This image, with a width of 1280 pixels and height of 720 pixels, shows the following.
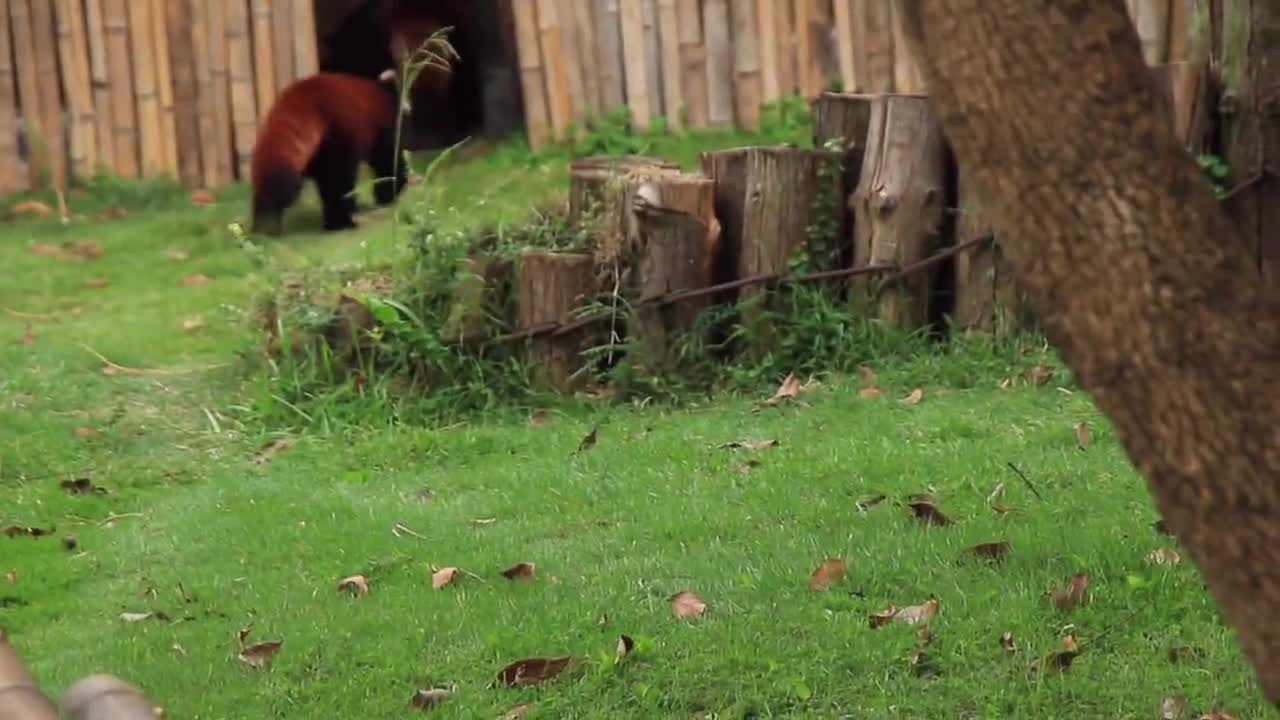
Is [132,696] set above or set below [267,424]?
above

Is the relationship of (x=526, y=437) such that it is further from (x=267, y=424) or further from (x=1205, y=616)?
(x=1205, y=616)

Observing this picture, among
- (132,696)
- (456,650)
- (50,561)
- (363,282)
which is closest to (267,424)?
(363,282)

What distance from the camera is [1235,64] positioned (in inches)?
244

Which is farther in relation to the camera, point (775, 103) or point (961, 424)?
point (775, 103)

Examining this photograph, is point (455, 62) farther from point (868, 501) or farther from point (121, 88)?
point (868, 501)

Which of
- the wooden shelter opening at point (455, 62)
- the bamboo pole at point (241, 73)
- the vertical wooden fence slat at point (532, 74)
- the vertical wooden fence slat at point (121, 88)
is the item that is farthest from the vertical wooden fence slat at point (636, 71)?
the vertical wooden fence slat at point (121, 88)

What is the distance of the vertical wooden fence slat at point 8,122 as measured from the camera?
1078cm

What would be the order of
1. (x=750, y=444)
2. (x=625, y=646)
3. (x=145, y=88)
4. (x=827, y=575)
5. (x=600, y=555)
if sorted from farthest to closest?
(x=145, y=88) → (x=750, y=444) → (x=600, y=555) → (x=827, y=575) → (x=625, y=646)

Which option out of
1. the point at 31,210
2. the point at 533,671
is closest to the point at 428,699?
the point at 533,671

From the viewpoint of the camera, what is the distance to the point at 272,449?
21.2ft

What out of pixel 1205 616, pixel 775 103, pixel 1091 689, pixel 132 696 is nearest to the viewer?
pixel 132 696

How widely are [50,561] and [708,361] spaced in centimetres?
254

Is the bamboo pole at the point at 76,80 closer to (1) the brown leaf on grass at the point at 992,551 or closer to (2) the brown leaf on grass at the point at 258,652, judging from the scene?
(2) the brown leaf on grass at the point at 258,652

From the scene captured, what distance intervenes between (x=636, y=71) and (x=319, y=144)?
1.99m
